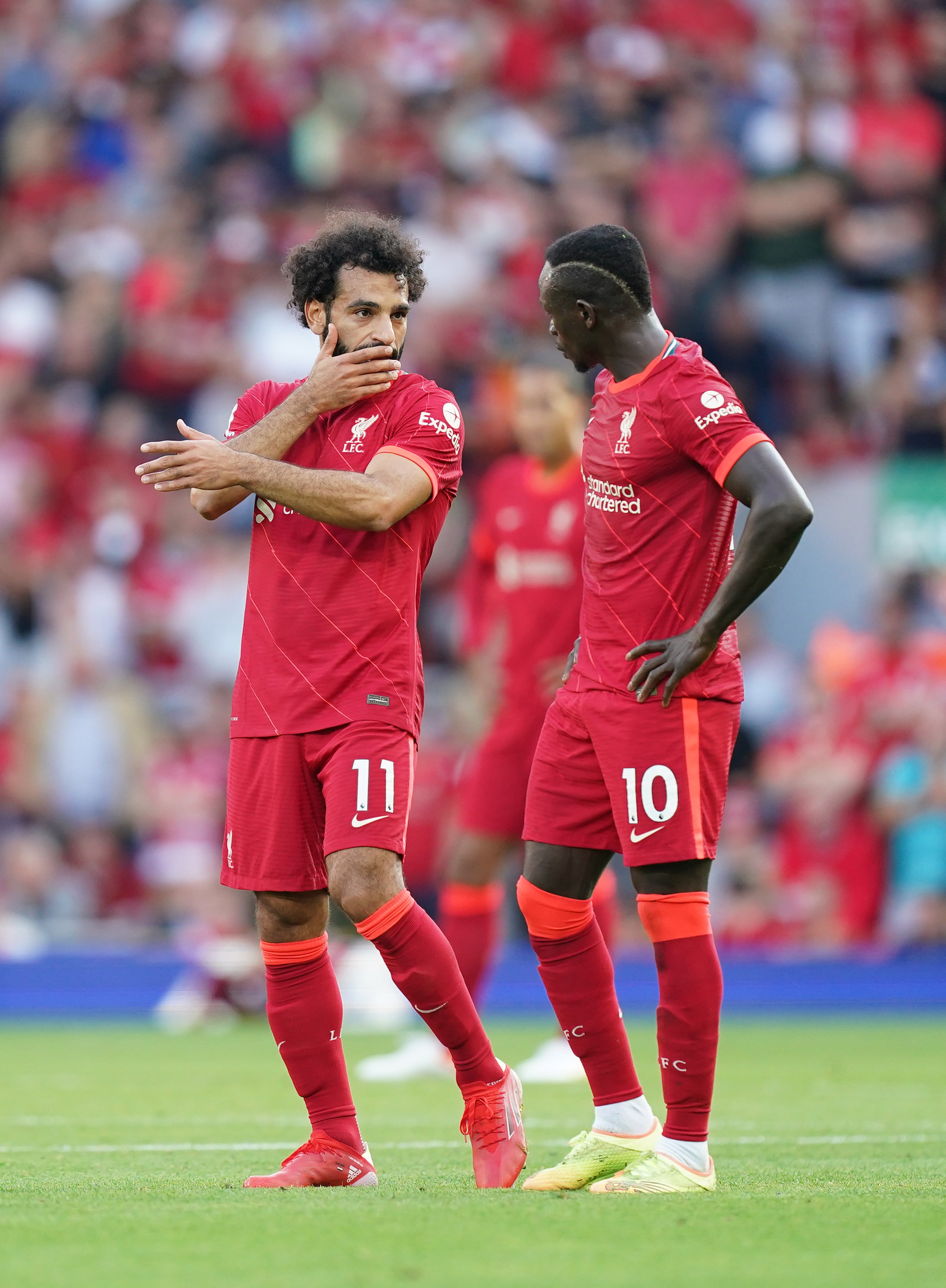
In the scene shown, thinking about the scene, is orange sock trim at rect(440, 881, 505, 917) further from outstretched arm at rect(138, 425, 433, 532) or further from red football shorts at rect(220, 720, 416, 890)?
outstretched arm at rect(138, 425, 433, 532)

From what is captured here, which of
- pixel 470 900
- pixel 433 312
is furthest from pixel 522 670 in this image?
pixel 433 312

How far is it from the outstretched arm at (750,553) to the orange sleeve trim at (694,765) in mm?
77

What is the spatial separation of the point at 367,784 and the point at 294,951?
0.52m

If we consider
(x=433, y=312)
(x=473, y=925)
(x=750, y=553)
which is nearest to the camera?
(x=750, y=553)

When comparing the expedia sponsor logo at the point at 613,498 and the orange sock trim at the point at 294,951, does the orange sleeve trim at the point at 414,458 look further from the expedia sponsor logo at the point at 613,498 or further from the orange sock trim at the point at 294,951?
the orange sock trim at the point at 294,951

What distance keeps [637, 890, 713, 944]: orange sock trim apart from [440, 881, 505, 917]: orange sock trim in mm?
3439

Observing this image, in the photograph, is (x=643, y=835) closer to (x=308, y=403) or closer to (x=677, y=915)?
(x=677, y=915)

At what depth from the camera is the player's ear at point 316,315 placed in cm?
528

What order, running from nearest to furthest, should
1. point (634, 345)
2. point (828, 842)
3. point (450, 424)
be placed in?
point (634, 345)
point (450, 424)
point (828, 842)

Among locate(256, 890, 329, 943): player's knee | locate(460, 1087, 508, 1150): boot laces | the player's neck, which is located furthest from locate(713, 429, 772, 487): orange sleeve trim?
locate(460, 1087, 508, 1150): boot laces

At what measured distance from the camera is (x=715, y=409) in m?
4.77

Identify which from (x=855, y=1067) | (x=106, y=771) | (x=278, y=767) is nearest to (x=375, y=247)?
(x=278, y=767)

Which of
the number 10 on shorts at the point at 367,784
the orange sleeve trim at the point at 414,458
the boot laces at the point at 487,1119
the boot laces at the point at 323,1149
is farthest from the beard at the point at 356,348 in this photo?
the boot laces at the point at 323,1149

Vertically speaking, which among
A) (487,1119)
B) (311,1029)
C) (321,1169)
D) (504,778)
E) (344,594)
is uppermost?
(344,594)
